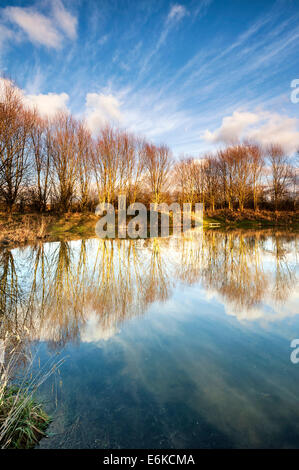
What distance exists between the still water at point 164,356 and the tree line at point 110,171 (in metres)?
13.8

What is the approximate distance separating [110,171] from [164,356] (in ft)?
74.1

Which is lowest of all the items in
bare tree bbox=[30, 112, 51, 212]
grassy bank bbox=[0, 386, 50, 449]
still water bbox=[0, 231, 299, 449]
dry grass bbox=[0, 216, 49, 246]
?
still water bbox=[0, 231, 299, 449]

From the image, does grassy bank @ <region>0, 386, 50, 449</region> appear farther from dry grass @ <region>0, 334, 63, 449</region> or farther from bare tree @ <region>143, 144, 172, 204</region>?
bare tree @ <region>143, 144, 172, 204</region>

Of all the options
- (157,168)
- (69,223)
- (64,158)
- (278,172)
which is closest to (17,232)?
(69,223)

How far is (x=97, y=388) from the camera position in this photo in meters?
2.09

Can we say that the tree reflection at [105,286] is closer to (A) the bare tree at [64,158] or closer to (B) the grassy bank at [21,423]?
(B) the grassy bank at [21,423]

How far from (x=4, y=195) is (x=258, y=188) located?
29055 millimetres

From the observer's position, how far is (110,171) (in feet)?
77.0

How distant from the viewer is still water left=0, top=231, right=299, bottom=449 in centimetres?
165

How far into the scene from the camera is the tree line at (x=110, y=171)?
682 inches

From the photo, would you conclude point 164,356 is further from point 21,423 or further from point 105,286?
point 105,286

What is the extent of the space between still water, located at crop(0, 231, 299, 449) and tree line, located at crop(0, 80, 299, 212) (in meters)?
13.8

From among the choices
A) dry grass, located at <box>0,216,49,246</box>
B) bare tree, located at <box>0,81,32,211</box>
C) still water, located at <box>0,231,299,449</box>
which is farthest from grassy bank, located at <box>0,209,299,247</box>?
still water, located at <box>0,231,299,449</box>
